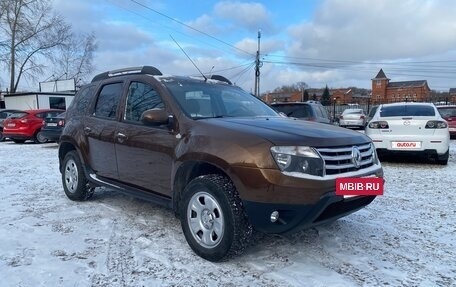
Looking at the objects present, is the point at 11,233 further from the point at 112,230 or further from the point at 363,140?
the point at 363,140

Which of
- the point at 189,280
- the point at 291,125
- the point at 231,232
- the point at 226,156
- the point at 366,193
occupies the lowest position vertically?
the point at 189,280

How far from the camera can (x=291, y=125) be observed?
395 cm

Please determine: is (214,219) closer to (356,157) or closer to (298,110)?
(356,157)

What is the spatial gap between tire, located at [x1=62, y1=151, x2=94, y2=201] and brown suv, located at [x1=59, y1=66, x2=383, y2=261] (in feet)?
1.32

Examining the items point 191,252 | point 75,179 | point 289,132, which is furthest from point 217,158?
point 75,179

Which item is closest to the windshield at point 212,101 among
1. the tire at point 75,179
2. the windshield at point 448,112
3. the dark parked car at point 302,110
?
the tire at point 75,179

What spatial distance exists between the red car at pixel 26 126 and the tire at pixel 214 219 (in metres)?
13.8

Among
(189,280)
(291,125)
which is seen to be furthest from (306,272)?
(291,125)

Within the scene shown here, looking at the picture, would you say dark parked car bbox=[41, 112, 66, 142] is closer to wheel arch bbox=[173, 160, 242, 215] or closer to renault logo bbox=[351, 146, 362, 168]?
wheel arch bbox=[173, 160, 242, 215]

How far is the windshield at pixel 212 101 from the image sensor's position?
434 cm

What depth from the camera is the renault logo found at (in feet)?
12.0

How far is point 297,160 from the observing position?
3283mm

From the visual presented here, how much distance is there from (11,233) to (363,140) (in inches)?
152

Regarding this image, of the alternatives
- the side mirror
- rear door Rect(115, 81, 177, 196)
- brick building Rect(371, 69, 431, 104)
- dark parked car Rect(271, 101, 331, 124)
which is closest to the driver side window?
rear door Rect(115, 81, 177, 196)
